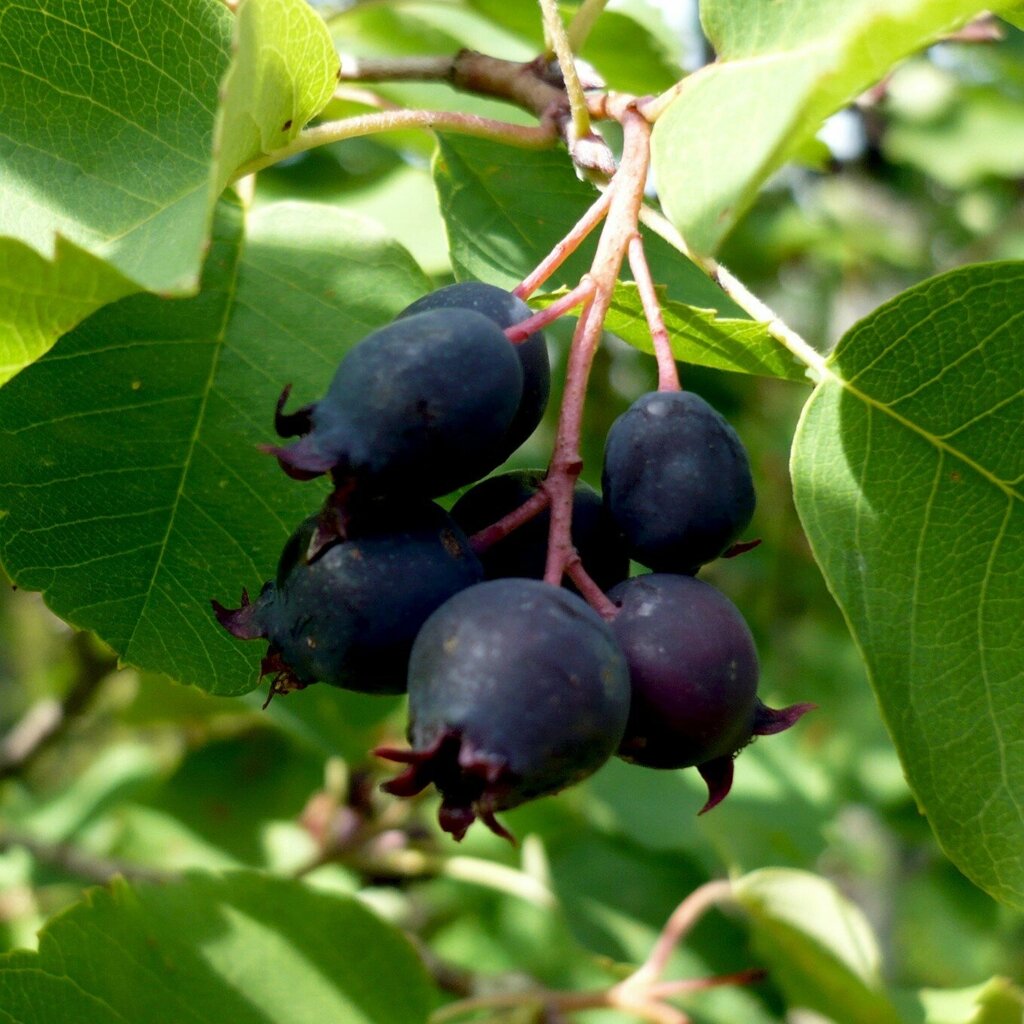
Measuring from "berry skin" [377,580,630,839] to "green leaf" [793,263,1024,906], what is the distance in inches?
13.9

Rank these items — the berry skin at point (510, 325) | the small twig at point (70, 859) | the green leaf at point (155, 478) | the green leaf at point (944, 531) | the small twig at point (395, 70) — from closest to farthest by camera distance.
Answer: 1. the berry skin at point (510, 325)
2. the green leaf at point (944, 531)
3. the green leaf at point (155, 478)
4. the small twig at point (395, 70)
5. the small twig at point (70, 859)

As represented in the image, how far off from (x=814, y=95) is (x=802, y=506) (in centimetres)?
42

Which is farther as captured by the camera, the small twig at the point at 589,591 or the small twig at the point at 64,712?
the small twig at the point at 64,712

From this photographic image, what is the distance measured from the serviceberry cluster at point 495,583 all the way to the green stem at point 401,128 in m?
0.24

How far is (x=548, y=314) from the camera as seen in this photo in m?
0.91

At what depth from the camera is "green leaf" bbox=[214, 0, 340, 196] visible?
868 mm

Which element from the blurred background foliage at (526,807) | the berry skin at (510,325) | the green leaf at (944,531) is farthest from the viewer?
the blurred background foliage at (526,807)

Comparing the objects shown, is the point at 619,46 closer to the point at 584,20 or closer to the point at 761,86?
the point at 584,20

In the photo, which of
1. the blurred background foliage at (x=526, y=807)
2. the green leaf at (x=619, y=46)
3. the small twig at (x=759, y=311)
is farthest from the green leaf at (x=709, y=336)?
the green leaf at (x=619, y=46)

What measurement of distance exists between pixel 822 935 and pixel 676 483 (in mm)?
1057

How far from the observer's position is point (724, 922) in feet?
7.51

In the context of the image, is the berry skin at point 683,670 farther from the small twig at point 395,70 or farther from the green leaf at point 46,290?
the small twig at point 395,70

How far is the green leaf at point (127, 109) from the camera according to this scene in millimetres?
979

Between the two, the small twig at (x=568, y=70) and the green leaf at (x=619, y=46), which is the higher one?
the small twig at (x=568, y=70)
